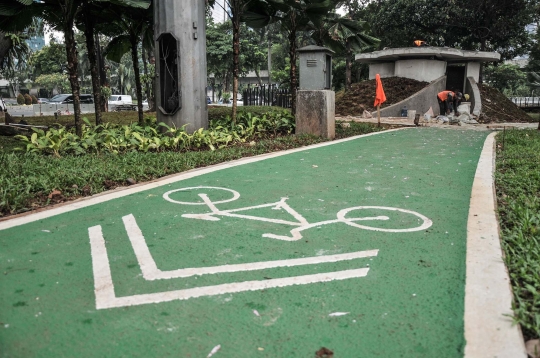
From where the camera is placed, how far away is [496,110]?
2123cm

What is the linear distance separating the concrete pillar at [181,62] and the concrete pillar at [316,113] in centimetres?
228

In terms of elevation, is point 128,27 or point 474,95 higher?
point 128,27

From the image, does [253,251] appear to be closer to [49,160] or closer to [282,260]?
[282,260]

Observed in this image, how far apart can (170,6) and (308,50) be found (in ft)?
10.6

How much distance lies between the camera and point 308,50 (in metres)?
10.9

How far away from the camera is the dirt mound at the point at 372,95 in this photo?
21516 mm

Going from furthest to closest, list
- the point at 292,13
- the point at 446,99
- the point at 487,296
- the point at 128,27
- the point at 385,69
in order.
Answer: the point at 385,69 < the point at 446,99 < the point at 292,13 < the point at 128,27 < the point at 487,296

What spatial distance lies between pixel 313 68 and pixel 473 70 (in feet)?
51.3

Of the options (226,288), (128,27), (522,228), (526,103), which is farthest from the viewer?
(526,103)

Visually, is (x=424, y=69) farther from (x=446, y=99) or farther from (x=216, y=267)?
(x=216, y=267)

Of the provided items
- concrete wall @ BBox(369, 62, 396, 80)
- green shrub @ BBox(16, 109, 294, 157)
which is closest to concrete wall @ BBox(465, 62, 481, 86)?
concrete wall @ BBox(369, 62, 396, 80)

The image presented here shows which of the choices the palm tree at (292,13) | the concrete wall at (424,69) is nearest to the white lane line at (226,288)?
the palm tree at (292,13)

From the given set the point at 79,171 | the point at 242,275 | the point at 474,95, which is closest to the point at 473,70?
the point at 474,95

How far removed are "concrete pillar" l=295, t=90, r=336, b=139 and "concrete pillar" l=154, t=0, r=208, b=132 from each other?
228 cm
